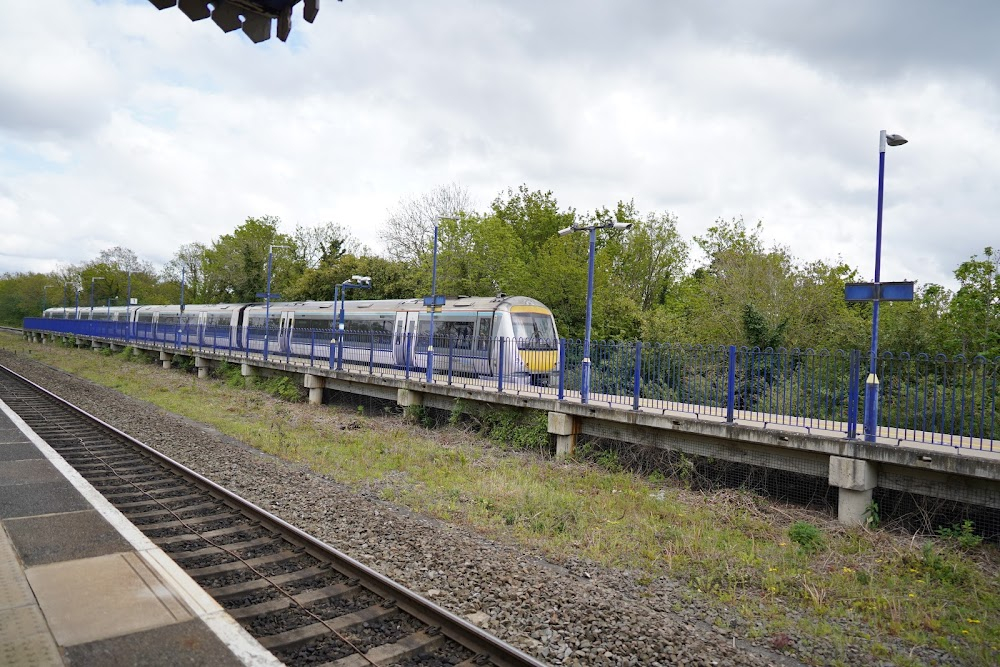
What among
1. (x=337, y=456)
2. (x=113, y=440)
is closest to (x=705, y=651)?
(x=337, y=456)

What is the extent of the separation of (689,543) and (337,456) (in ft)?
22.9

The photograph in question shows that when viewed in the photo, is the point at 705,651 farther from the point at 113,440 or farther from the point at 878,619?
the point at 113,440

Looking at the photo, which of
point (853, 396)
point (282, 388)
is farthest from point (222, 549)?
point (282, 388)

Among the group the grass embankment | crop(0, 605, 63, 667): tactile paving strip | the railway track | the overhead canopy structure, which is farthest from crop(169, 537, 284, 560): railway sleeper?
the overhead canopy structure

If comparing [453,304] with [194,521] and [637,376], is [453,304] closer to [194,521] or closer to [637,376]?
[637,376]

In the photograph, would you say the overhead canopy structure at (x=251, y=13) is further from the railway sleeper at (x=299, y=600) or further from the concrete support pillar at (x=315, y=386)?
the concrete support pillar at (x=315, y=386)

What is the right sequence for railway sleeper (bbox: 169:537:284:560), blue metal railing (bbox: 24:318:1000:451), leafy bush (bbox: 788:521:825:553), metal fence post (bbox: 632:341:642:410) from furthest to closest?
metal fence post (bbox: 632:341:642:410)
blue metal railing (bbox: 24:318:1000:451)
leafy bush (bbox: 788:521:825:553)
railway sleeper (bbox: 169:537:284:560)

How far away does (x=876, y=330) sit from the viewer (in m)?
8.73

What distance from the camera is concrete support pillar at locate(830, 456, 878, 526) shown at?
820cm

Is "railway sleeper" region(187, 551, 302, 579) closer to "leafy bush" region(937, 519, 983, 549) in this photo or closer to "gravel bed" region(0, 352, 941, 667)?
"gravel bed" region(0, 352, 941, 667)

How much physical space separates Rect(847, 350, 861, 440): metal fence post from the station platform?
7.74 m

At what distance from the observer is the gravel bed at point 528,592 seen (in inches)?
191

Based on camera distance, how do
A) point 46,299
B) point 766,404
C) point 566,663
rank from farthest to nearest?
point 46,299, point 766,404, point 566,663

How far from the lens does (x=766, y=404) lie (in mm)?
10609
